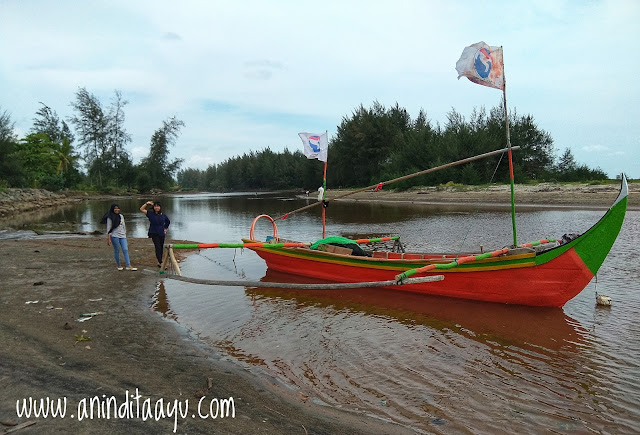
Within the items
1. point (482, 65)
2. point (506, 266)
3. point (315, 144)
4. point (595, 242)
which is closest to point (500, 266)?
point (506, 266)

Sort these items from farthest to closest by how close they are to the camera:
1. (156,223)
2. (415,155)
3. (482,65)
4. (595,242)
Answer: (415,155) → (156,223) → (482,65) → (595,242)

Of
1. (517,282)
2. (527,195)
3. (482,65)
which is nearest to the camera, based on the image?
(517,282)

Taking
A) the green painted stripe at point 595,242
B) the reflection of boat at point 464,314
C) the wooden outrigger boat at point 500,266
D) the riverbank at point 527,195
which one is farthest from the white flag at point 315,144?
the riverbank at point 527,195

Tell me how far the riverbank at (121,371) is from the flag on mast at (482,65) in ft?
21.9

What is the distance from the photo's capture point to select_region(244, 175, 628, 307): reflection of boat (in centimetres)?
714

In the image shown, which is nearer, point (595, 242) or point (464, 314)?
point (595, 242)

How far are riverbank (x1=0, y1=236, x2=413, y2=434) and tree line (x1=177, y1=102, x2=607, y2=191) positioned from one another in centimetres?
956

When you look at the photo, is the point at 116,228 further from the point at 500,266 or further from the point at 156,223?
Result: the point at 500,266

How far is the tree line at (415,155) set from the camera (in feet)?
134

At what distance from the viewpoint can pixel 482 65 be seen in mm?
8125

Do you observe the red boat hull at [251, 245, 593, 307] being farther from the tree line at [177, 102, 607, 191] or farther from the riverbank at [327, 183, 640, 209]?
the riverbank at [327, 183, 640, 209]

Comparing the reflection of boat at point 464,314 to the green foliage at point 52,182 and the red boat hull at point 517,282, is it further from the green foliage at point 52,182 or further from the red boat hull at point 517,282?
the green foliage at point 52,182

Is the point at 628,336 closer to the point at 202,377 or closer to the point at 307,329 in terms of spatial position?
the point at 307,329

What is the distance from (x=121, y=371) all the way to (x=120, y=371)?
1 cm
